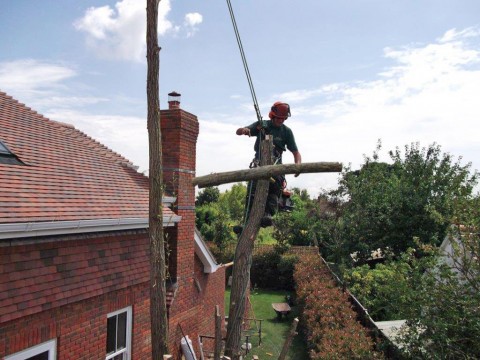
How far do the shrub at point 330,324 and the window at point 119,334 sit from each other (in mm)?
3641

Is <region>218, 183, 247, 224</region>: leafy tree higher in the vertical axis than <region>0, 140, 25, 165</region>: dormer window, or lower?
lower

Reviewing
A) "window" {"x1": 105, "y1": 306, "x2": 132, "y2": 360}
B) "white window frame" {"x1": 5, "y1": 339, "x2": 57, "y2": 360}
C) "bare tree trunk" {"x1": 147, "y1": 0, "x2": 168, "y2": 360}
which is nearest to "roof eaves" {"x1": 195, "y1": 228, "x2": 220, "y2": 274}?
"window" {"x1": 105, "y1": 306, "x2": 132, "y2": 360}

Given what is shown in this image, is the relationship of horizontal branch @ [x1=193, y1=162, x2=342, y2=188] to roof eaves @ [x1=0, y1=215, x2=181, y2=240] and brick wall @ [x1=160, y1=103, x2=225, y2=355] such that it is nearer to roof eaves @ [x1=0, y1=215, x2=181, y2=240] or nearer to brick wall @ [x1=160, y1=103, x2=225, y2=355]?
roof eaves @ [x1=0, y1=215, x2=181, y2=240]

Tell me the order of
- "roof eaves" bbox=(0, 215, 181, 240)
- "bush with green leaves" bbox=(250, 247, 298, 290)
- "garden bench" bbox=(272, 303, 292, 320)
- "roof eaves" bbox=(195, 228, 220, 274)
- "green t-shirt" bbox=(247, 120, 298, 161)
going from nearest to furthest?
"roof eaves" bbox=(0, 215, 181, 240)
"green t-shirt" bbox=(247, 120, 298, 161)
"roof eaves" bbox=(195, 228, 220, 274)
"garden bench" bbox=(272, 303, 292, 320)
"bush with green leaves" bbox=(250, 247, 298, 290)

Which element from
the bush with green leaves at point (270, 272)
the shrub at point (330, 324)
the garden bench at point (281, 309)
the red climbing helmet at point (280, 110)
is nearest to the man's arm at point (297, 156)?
the red climbing helmet at point (280, 110)

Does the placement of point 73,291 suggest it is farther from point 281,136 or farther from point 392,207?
point 392,207

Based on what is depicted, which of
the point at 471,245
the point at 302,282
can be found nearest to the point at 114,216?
the point at 471,245

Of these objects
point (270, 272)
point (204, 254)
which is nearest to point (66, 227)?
point (204, 254)

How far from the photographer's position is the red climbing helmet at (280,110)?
17.0 feet

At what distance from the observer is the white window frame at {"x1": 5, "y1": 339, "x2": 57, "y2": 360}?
4.65 m

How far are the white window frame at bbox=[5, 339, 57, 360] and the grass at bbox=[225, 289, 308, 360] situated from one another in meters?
8.81

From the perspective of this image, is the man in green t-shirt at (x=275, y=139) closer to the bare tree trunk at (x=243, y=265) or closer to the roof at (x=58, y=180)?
the bare tree trunk at (x=243, y=265)

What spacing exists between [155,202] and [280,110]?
6.70 feet

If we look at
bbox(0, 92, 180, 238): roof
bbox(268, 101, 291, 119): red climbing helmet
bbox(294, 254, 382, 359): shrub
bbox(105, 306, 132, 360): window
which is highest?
bbox(268, 101, 291, 119): red climbing helmet
